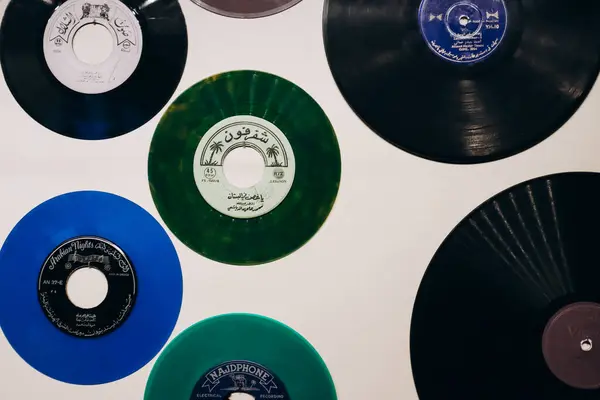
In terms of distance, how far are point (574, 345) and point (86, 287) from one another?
0.96 meters

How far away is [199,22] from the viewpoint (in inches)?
43.4

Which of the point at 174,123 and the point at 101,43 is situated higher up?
the point at 101,43

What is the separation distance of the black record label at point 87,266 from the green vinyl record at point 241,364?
0.13 metres

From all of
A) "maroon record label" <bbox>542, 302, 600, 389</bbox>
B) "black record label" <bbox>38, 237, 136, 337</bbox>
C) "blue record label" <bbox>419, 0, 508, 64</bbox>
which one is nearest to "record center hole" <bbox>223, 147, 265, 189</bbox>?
"black record label" <bbox>38, 237, 136, 337</bbox>

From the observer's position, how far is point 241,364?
42.4 inches

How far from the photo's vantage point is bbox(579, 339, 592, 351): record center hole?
102 cm

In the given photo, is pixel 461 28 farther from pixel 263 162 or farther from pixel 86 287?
pixel 86 287

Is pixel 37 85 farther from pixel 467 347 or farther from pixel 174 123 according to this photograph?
pixel 467 347

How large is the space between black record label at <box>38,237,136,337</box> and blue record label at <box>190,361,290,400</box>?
8.3 inches

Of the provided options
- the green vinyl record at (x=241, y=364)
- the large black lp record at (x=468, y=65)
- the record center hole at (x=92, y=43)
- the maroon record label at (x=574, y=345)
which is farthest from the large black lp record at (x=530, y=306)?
the record center hole at (x=92, y=43)

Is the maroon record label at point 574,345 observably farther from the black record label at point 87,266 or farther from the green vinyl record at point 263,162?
the black record label at point 87,266

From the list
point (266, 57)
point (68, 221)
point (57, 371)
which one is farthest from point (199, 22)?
point (57, 371)

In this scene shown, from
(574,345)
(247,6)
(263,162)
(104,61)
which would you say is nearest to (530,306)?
(574,345)

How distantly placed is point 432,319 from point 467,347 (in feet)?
0.26
